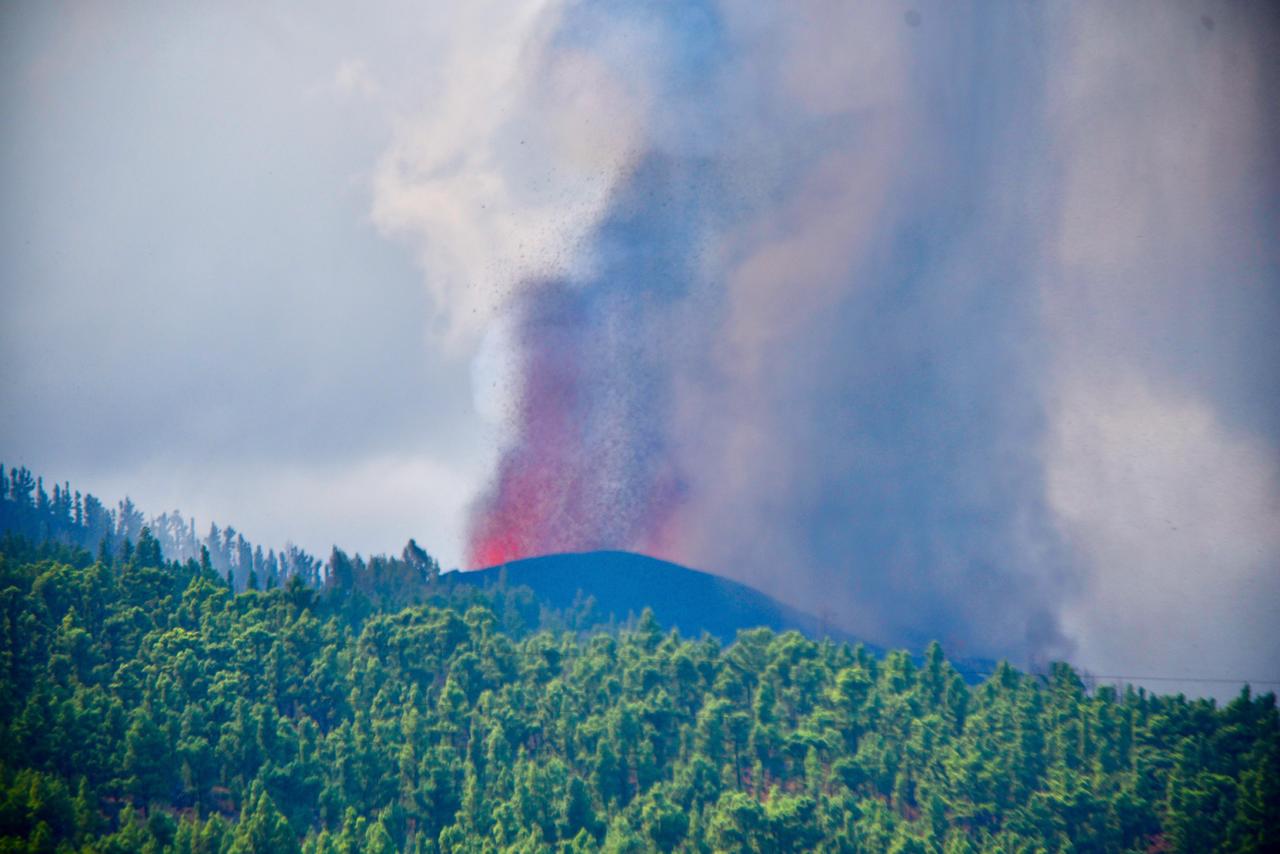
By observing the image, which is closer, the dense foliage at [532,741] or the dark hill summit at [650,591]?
the dense foliage at [532,741]

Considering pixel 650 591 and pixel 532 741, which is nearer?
pixel 532 741

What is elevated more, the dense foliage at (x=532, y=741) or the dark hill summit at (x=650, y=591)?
the dark hill summit at (x=650, y=591)

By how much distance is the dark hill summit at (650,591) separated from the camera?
170000 millimetres

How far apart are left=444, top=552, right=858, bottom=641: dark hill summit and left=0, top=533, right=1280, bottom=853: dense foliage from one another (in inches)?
2072

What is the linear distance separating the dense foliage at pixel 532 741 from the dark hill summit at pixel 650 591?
173 feet

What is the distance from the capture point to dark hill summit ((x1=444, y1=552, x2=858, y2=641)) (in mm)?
170000

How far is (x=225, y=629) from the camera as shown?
106m

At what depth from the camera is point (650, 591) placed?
178 metres

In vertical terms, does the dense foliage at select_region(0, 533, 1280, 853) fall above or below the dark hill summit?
below

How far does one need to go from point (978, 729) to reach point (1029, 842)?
10285 mm

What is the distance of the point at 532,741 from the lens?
332ft

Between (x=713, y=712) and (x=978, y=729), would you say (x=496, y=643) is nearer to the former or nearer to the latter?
(x=713, y=712)

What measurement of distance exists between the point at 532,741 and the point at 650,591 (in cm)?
7705

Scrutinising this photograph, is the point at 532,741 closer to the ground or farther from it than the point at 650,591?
Result: closer to the ground
